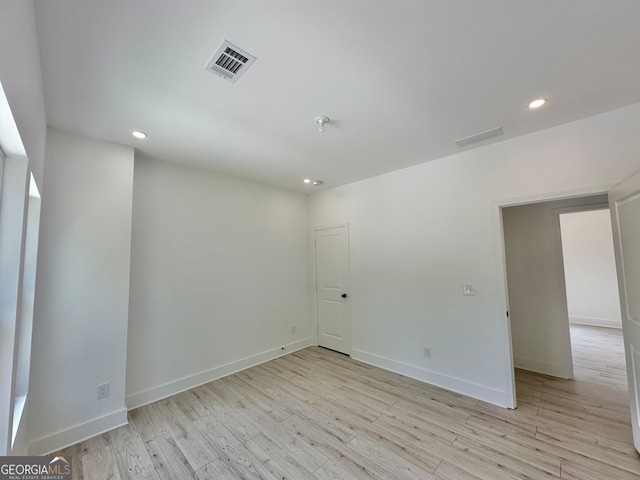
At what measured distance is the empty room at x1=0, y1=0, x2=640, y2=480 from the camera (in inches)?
54.6

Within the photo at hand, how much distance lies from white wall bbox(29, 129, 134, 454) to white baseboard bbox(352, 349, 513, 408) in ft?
10.1

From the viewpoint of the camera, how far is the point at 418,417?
8.30 feet

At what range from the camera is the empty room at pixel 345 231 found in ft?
4.55

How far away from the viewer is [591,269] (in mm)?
5742

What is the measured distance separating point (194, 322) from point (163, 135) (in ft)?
7.50

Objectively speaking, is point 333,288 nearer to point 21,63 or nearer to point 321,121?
point 321,121

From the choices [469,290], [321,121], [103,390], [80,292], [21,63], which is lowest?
[103,390]

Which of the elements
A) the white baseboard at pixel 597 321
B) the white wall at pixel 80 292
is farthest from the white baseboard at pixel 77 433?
the white baseboard at pixel 597 321

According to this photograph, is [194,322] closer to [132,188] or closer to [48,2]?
[132,188]

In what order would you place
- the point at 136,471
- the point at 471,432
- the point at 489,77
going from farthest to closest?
the point at 471,432 < the point at 136,471 < the point at 489,77

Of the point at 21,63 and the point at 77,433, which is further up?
the point at 21,63

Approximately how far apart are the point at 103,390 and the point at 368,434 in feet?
8.46

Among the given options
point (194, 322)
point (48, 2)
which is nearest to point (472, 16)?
point (48, 2)

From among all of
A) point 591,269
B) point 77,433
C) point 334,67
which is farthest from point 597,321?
point 77,433
